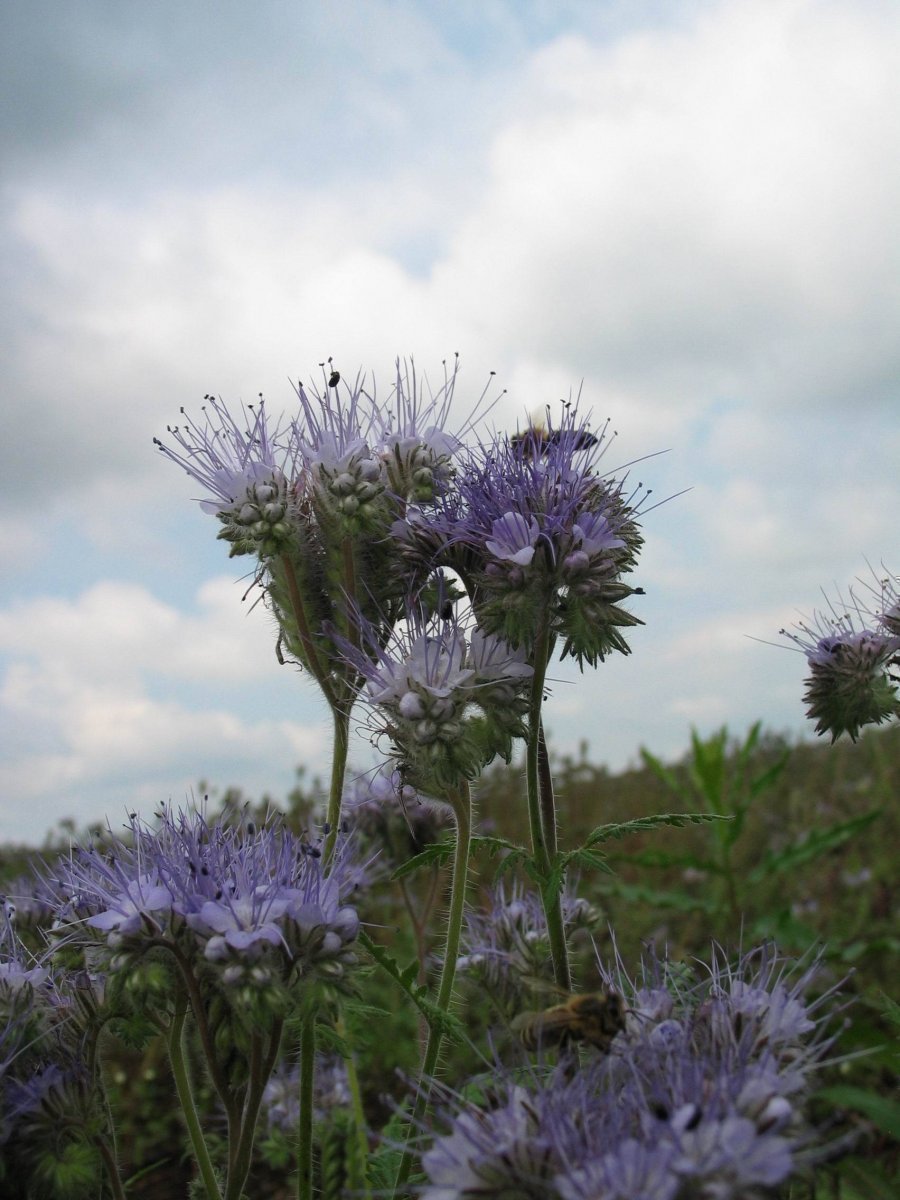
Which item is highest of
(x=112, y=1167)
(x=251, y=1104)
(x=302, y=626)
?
(x=302, y=626)

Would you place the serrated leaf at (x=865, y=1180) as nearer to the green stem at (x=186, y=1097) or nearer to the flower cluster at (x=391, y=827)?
the green stem at (x=186, y=1097)

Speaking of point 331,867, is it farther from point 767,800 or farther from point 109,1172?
point 767,800

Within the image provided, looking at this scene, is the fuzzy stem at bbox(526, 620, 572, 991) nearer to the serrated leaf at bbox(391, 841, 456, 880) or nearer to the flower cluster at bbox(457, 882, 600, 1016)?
the serrated leaf at bbox(391, 841, 456, 880)

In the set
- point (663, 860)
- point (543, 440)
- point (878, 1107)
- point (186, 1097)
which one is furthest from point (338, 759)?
point (663, 860)

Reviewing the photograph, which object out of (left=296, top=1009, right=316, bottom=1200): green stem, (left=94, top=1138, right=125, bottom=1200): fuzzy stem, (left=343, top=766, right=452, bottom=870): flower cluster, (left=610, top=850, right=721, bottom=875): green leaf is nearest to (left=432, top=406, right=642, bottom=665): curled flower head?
(left=296, top=1009, right=316, bottom=1200): green stem

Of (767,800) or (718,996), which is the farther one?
(767,800)

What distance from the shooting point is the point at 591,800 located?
1177 cm

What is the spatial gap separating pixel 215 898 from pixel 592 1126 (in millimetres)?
973

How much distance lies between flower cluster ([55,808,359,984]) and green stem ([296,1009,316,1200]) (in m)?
0.36

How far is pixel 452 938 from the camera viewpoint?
2.88 meters

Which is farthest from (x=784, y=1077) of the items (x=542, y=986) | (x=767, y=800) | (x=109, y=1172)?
(x=767, y=800)

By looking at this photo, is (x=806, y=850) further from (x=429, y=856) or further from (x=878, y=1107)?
(x=429, y=856)

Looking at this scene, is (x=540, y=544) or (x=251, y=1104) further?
(x=540, y=544)

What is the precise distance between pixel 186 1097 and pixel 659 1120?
131 cm
